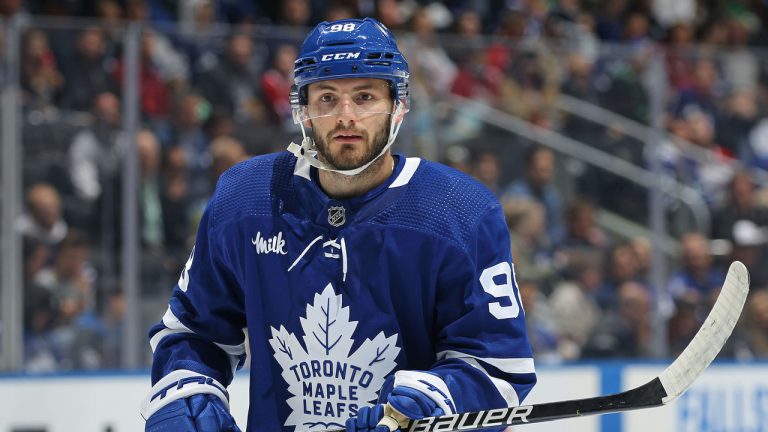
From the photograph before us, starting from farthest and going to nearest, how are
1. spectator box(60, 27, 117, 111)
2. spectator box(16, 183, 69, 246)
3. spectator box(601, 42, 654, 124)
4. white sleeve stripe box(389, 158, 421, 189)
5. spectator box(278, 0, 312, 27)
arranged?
spectator box(278, 0, 312, 27) → spectator box(601, 42, 654, 124) → spectator box(60, 27, 117, 111) → spectator box(16, 183, 69, 246) → white sleeve stripe box(389, 158, 421, 189)

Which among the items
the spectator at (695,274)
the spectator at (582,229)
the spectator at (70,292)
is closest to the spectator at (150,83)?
the spectator at (70,292)

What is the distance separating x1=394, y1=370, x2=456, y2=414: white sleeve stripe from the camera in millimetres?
2260

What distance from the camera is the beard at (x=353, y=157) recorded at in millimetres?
2398

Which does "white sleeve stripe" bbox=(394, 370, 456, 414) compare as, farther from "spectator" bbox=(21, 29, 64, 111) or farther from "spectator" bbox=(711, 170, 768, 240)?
"spectator" bbox=(711, 170, 768, 240)

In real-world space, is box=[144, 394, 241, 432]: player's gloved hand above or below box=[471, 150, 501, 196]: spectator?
below

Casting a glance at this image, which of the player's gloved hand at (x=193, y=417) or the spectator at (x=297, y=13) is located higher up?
the spectator at (x=297, y=13)

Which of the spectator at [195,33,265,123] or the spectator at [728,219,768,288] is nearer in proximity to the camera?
the spectator at [195,33,265,123]

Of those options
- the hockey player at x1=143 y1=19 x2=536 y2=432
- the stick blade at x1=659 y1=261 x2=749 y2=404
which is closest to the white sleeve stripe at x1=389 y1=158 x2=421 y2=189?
the hockey player at x1=143 y1=19 x2=536 y2=432

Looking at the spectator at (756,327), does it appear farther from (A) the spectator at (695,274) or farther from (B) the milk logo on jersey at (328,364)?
(B) the milk logo on jersey at (328,364)

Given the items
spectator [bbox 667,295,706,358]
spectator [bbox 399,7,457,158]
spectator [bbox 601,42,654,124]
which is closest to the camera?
spectator [bbox 399,7,457,158]

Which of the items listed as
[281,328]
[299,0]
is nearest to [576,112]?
[299,0]

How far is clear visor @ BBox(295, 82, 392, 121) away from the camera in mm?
2398

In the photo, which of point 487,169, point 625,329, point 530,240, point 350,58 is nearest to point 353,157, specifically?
point 350,58

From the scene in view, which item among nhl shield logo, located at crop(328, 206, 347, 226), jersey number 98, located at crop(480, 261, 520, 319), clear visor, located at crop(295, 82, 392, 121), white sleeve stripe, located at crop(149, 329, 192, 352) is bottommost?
white sleeve stripe, located at crop(149, 329, 192, 352)
